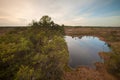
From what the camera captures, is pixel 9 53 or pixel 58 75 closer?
pixel 9 53

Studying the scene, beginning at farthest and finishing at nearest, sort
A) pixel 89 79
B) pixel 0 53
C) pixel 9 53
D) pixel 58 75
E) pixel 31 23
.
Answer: pixel 31 23, pixel 89 79, pixel 58 75, pixel 9 53, pixel 0 53

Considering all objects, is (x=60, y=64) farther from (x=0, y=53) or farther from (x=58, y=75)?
(x=0, y=53)

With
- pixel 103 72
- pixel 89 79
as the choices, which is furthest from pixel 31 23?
pixel 103 72

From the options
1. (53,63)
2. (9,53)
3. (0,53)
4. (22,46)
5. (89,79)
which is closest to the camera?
(0,53)

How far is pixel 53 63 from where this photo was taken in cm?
1232

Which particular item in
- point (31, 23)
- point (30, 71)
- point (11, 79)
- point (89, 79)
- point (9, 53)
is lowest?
point (89, 79)

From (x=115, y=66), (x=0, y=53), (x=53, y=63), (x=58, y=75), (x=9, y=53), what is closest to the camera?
(x=0, y=53)

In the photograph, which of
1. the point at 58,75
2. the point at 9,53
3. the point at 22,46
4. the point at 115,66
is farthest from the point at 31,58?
the point at 115,66

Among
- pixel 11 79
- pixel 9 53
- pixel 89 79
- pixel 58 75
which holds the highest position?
pixel 9 53

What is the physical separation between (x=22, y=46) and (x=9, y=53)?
1.87m

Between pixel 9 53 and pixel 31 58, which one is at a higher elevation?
pixel 9 53

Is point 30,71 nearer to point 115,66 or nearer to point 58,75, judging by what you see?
point 58,75

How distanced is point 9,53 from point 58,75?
8901 millimetres

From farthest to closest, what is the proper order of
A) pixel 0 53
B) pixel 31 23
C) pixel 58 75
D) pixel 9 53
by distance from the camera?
pixel 31 23 → pixel 58 75 → pixel 9 53 → pixel 0 53
